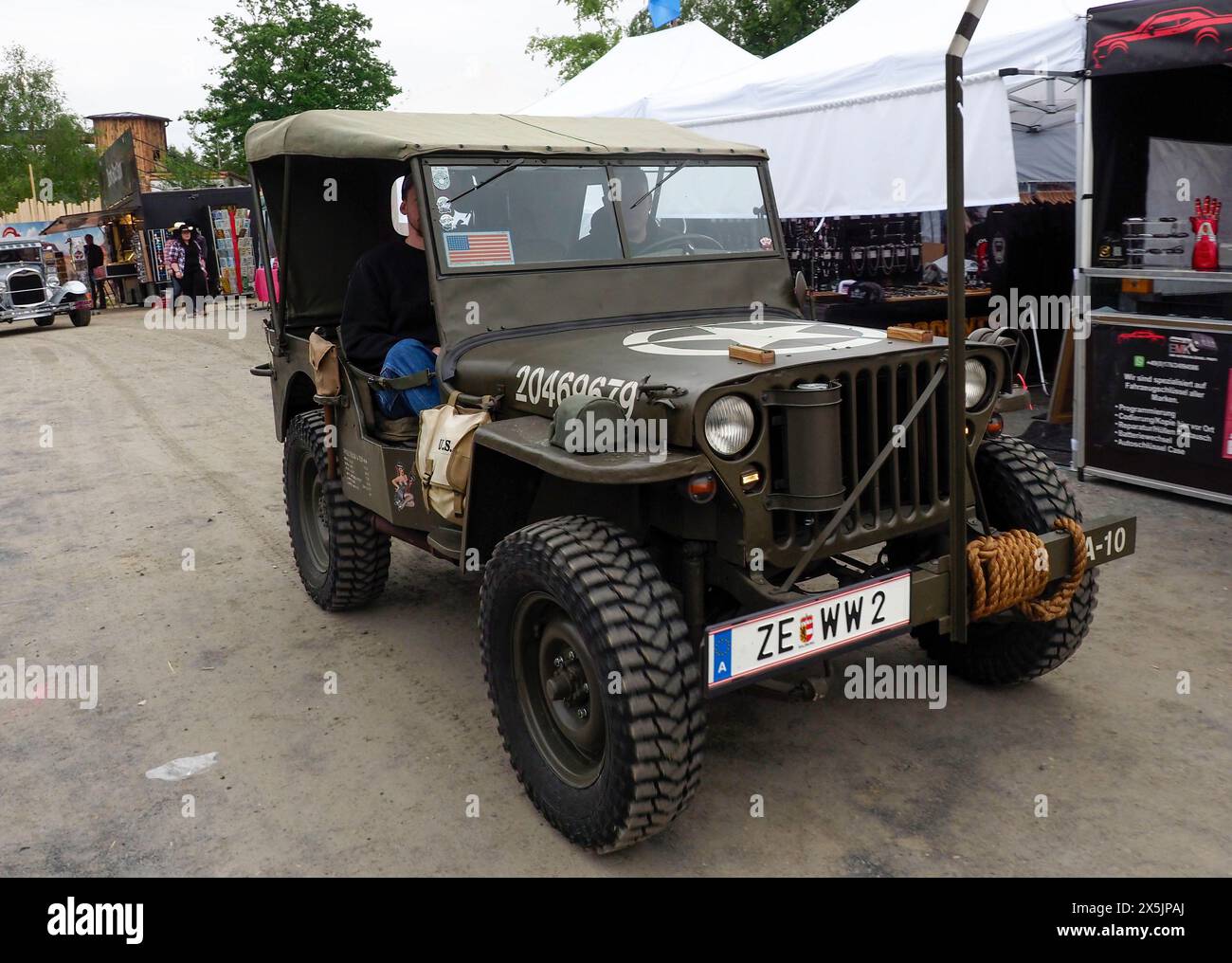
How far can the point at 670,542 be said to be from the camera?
3445 mm

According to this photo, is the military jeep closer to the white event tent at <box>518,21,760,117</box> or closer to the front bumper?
the front bumper

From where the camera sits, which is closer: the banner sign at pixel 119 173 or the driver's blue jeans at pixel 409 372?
the driver's blue jeans at pixel 409 372

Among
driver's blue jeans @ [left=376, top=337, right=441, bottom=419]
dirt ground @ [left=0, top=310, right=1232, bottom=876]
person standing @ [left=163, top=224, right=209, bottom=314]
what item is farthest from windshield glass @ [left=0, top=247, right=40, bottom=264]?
driver's blue jeans @ [left=376, top=337, right=441, bottom=419]

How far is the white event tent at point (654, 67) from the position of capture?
38.1 ft

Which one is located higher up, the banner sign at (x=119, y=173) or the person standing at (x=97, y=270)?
the banner sign at (x=119, y=173)

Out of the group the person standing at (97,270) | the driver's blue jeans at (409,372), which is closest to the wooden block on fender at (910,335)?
the driver's blue jeans at (409,372)

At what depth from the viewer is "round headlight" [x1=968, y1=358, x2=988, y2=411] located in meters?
3.45

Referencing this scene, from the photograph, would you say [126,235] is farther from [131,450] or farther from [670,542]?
[670,542]

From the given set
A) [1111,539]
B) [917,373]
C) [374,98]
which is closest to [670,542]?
[917,373]

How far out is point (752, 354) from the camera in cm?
308

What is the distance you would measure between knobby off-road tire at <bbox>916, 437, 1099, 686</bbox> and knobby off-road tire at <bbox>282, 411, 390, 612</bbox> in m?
2.41

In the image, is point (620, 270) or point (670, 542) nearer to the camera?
point (670, 542)

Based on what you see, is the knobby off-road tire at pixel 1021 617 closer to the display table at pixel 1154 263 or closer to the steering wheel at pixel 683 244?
the steering wheel at pixel 683 244

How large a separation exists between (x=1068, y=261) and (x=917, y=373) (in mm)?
7493
